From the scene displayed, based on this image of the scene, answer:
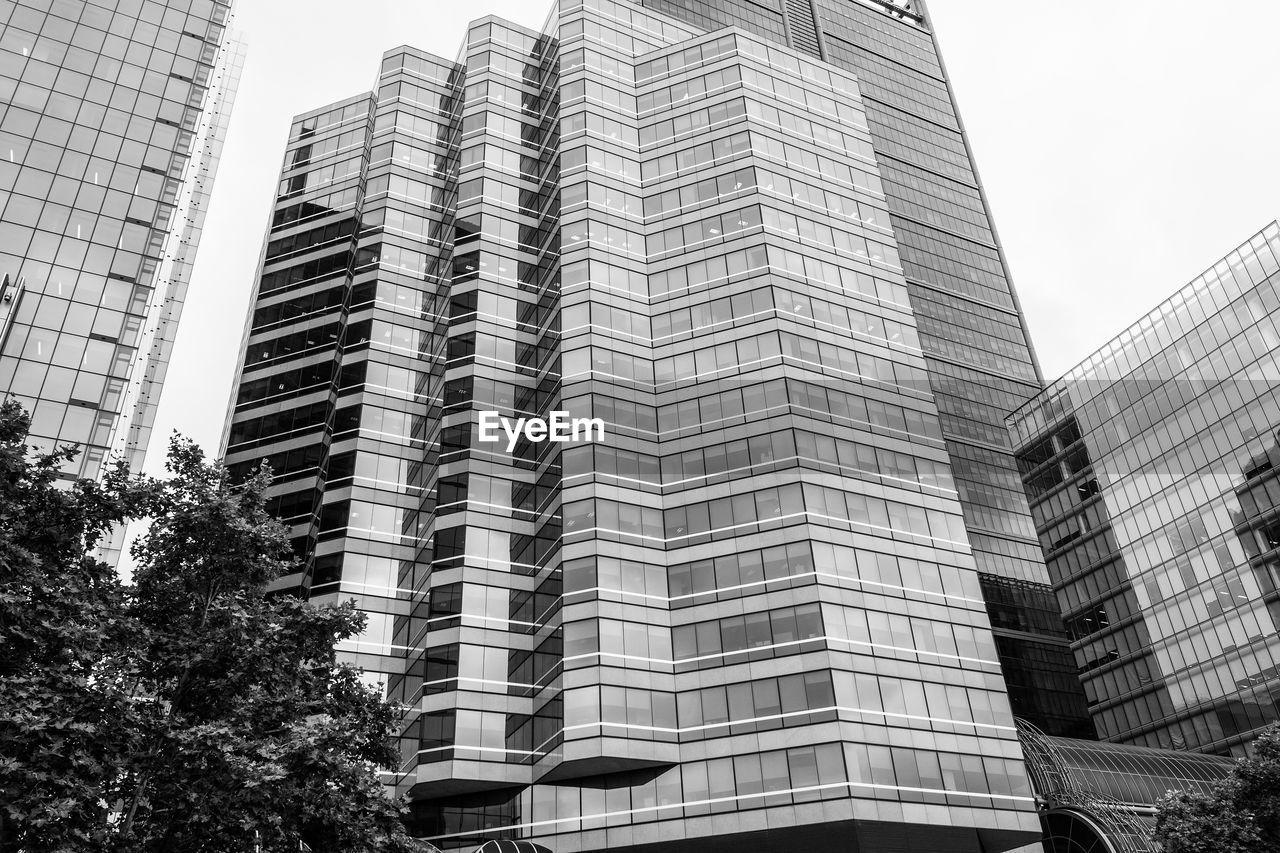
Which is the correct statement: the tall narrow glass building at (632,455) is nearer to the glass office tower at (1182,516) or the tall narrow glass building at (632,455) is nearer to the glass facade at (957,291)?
the glass facade at (957,291)

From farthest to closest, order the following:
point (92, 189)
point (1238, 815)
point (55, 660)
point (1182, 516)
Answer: point (1182, 516)
point (92, 189)
point (1238, 815)
point (55, 660)

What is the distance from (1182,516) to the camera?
271ft

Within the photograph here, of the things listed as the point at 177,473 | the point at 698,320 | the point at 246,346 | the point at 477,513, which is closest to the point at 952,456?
the point at 698,320

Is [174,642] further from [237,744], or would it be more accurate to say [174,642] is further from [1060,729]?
[1060,729]

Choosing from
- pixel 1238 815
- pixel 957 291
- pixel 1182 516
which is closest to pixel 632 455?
pixel 1238 815

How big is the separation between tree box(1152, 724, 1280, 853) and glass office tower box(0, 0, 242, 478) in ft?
169

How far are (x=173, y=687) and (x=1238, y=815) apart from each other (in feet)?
129

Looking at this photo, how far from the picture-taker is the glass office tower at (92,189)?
54.1 metres

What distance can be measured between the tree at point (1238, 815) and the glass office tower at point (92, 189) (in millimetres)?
51581

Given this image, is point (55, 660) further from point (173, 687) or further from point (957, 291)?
point (957, 291)

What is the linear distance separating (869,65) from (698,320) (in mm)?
111324

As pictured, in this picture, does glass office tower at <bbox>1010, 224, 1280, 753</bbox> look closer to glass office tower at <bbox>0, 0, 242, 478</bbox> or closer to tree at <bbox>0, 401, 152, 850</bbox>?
tree at <bbox>0, 401, 152, 850</bbox>

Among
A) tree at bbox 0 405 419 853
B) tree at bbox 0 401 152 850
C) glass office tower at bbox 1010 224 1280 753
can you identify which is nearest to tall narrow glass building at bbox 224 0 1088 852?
glass office tower at bbox 1010 224 1280 753

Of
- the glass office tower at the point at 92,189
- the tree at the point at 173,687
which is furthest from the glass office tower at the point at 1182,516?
the glass office tower at the point at 92,189
